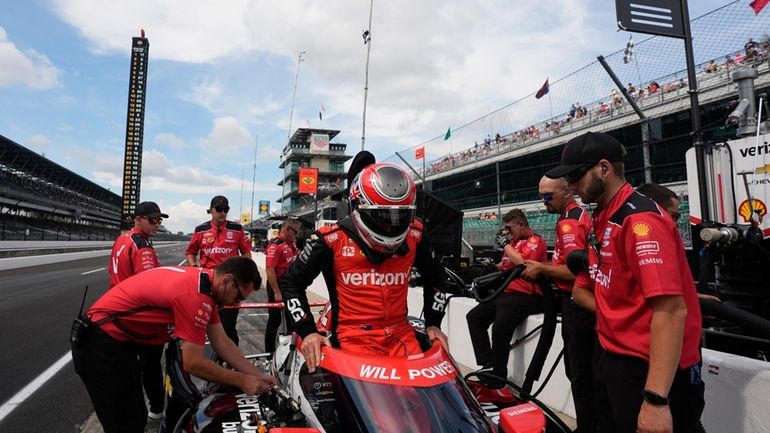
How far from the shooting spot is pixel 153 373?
371 cm

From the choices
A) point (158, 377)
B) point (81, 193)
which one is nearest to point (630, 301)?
point (158, 377)

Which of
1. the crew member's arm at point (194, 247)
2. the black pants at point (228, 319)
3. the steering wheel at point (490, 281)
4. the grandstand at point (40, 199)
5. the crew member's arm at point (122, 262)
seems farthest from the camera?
the grandstand at point (40, 199)

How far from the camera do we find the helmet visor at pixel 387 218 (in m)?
2.32

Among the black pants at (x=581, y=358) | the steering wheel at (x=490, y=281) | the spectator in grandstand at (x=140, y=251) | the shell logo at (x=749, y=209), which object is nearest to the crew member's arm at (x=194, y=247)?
the spectator in grandstand at (x=140, y=251)

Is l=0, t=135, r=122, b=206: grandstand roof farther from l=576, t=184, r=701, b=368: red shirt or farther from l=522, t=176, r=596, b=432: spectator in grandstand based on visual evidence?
l=576, t=184, r=701, b=368: red shirt

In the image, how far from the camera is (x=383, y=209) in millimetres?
2318

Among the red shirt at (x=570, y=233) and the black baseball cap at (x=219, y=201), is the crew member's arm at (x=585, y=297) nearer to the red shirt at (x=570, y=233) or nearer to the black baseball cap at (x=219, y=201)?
the red shirt at (x=570, y=233)

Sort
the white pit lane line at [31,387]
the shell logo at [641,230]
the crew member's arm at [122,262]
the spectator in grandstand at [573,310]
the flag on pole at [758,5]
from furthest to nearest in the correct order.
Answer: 1. the flag on pole at [758,5]
2. the crew member's arm at [122,262]
3. the white pit lane line at [31,387]
4. the spectator in grandstand at [573,310]
5. the shell logo at [641,230]

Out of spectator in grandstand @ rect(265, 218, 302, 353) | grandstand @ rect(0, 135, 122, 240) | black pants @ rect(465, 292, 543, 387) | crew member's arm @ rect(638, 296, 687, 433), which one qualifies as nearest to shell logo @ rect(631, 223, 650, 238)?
crew member's arm @ rect(638, 296, 687, 433)

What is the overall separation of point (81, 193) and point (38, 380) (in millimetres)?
54443

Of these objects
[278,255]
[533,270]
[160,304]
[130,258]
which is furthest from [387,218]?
[278,255]

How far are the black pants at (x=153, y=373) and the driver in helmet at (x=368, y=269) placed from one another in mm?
1705

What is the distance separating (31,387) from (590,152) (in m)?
5.57

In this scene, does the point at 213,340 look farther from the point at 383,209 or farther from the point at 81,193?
the point at 81,193
